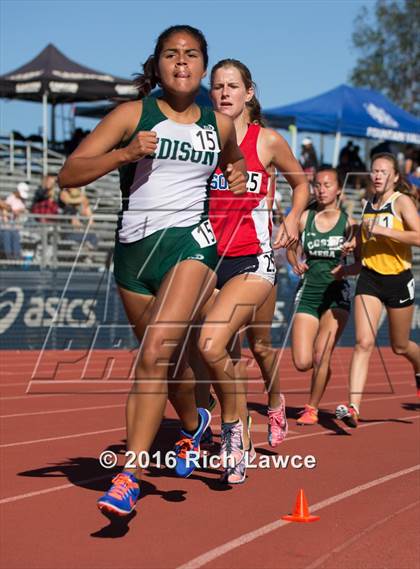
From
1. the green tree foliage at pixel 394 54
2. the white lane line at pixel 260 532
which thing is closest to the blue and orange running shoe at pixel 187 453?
the white lane line at pixel 260 532

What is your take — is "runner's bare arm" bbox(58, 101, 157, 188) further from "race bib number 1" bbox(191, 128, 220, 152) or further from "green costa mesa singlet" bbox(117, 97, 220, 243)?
"race bib number 1" bbox(191, 128, 220, 152)

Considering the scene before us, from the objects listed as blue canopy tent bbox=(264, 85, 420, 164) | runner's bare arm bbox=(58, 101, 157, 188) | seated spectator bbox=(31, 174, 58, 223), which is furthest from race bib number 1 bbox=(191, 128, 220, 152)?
blue canopy tent bbox=(264, 85, 420, 164)

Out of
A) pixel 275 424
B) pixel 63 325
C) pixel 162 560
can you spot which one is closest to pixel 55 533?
pixel 162 560

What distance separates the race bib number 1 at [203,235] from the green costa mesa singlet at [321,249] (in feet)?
13.7

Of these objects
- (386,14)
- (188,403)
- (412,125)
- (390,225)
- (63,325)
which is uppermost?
(386,14)

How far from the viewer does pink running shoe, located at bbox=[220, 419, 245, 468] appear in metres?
6.26

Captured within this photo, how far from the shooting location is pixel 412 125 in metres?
26.7

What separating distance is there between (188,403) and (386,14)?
5764cm

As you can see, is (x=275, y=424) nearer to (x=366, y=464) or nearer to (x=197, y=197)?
(x=366, y=464)

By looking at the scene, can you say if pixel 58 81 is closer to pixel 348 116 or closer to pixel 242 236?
pixel 348 116

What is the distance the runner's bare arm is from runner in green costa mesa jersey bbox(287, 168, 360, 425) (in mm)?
4555

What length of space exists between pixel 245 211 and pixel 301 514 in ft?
6.80

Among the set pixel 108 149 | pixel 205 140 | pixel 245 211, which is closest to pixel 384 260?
pixel 245 211

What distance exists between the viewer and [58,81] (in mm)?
23047
